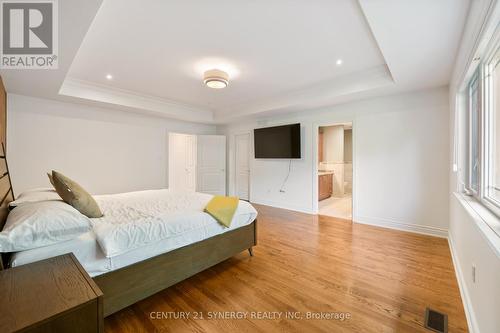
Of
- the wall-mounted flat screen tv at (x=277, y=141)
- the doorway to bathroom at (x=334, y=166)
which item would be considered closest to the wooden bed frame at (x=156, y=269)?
the wall-mounted flat screen tv at (x=277, y=141)

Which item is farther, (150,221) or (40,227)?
(150,221)

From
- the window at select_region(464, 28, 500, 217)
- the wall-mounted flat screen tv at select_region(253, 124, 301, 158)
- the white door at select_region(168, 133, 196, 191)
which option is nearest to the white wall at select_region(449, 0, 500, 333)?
the window at select_region(464, 28, 500, 217)

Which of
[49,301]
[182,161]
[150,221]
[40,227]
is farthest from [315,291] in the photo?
[182,161]

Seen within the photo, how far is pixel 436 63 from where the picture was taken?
2.54 meters

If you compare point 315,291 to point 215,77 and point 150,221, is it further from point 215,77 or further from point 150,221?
point 215,77

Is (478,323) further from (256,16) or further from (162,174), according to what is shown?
(162,174)

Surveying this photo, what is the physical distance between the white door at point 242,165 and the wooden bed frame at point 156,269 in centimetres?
376

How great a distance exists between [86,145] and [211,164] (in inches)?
118

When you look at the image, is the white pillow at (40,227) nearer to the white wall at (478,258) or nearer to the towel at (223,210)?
the towel at (223,210)

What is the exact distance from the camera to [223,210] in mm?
2363

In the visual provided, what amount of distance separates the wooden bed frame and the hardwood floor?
0.16 metres

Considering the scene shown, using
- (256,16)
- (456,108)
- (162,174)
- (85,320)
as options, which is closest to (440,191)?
(456,108)

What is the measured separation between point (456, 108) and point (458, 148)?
49 centimetres

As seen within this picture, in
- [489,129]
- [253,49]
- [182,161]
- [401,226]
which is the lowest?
[401,226]
